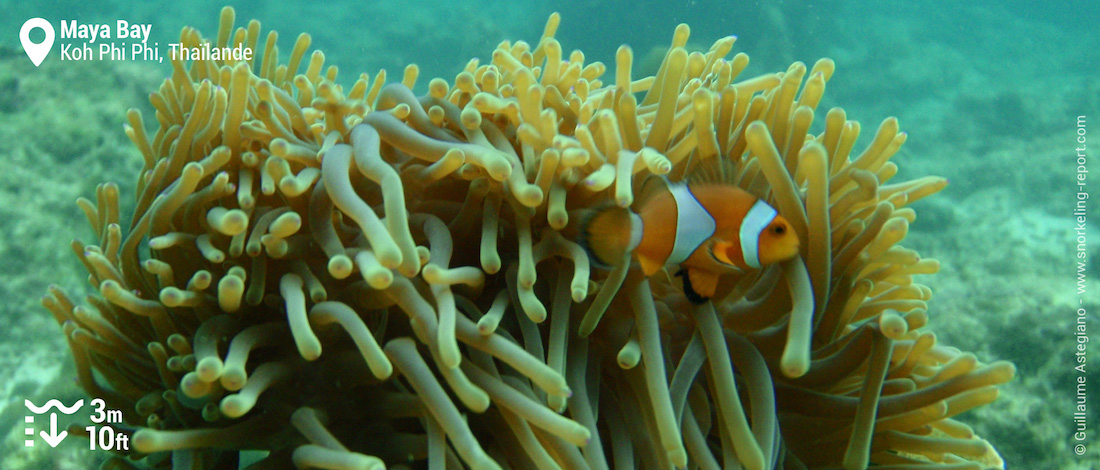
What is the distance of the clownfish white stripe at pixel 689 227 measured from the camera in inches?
40.5

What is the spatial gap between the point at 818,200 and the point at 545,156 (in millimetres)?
469

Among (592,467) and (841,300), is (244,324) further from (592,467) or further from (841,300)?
(841,300)

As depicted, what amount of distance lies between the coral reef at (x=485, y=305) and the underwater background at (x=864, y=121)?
42.8 inches

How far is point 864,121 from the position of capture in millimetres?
9711

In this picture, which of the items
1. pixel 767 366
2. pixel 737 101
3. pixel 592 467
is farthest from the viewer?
pixel 737 101

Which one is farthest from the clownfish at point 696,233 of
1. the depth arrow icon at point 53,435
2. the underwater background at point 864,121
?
the underwater background at point 864,121

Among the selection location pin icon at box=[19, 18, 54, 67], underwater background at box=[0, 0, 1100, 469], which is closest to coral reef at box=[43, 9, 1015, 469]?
underwater background at box=[0, 0, 1100, 469]

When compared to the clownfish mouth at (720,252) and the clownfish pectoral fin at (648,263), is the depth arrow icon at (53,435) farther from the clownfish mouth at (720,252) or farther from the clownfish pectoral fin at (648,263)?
the clownfish mouth at (720,252)

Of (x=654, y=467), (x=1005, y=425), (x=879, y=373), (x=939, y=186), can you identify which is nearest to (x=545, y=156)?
(x=654, y=467)

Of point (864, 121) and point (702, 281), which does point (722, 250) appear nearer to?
point (702, 281)

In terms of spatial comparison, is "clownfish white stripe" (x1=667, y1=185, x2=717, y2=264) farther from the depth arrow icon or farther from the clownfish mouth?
the depth arrow icon

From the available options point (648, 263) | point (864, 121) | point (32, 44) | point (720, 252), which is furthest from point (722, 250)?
point (864, 121)

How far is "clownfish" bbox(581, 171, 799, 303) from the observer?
103 cm

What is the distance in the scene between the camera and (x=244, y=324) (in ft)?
3.64
